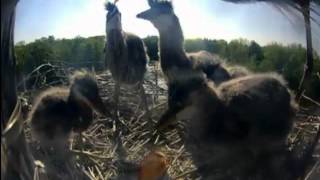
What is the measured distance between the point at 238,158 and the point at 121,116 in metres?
0.47

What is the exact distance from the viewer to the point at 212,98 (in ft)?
4.78

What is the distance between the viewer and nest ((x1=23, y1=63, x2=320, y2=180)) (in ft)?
4.88

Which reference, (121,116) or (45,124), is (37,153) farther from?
(121,116)

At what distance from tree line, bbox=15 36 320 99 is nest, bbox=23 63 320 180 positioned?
0.33 ft

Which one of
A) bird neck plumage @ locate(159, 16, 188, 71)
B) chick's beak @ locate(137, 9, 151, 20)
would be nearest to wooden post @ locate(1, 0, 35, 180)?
chick's beak @ locate(137, 9, 151, 20)

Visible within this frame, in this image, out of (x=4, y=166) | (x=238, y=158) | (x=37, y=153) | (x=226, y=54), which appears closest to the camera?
(x=4, y=166)

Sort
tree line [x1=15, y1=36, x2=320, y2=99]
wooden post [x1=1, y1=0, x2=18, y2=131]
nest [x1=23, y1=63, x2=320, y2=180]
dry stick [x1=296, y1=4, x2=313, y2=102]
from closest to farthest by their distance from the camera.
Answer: wooden post [x1=1, y1=0, x2=18, y2=131]
dry stick [x1=296, y1=4, x2=313, y2=102]
tree line [x1=15, y1=36, x2=320, y2=99]
nest [x1=23, y1=63, x2=320, y2=180]

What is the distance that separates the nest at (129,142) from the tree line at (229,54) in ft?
0.33

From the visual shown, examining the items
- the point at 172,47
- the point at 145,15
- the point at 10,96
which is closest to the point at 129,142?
the point at 172,47

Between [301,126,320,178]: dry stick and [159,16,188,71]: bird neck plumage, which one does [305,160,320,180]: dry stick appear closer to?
[301,126,320,178]: dry stick

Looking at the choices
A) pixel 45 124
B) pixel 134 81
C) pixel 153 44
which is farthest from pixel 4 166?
pixel 134 81

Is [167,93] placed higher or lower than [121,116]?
higher

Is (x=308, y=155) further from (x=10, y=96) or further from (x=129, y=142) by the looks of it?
(x=10, y=96)

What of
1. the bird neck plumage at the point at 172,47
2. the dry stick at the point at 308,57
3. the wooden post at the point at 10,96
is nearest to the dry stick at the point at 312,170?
the dry stick at the point at 308,57
